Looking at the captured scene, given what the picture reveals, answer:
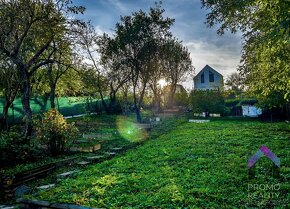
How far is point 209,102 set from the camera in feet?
107

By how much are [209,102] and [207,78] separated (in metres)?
19.2

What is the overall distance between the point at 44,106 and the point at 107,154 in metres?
18.8

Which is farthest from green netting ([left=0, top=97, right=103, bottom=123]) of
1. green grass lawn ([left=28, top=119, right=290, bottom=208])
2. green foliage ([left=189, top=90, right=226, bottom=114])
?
green grass lawn ([left=28, top=119, right=290, bottom=208])

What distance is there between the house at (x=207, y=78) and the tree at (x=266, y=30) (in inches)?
1380

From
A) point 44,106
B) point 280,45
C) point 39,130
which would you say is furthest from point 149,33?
point 280,45

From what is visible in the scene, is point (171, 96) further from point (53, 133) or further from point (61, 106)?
point (53, 133)

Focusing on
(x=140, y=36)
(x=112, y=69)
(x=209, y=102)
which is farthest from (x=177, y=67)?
(x=140, y=36)

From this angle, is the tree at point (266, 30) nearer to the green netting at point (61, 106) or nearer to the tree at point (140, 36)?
the tree at point (140, 36)

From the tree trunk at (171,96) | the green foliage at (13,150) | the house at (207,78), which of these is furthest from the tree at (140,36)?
the house at (207,78)

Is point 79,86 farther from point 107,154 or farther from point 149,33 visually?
point 107,154

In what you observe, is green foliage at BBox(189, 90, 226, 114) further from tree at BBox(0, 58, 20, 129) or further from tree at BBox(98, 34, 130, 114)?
tree at BBox(0, 58, 20, 129)

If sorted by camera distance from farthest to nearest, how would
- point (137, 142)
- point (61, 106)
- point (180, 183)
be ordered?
point (61, 106), point (137, 142), point (180, 183)

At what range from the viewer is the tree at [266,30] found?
700 cm

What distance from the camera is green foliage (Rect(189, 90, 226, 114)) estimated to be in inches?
1280
